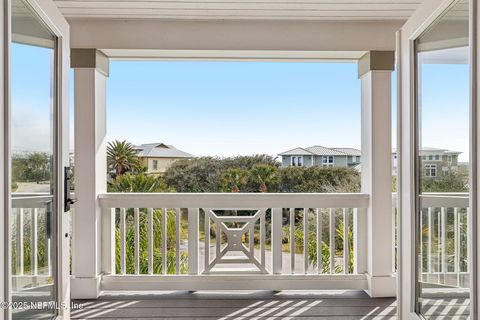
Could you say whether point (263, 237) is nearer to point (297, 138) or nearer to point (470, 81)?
point (297, 138)

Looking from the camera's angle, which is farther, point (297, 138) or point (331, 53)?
point (297, 138)

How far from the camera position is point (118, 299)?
3.42 metres

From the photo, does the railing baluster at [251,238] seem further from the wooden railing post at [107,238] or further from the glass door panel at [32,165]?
the glass door panel at [32,165]

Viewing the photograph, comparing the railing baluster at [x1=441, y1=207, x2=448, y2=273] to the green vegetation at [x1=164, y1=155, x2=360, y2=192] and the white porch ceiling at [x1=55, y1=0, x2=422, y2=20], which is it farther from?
the green vegetation at [x1=164, y1=155, x2=360, y2=192]

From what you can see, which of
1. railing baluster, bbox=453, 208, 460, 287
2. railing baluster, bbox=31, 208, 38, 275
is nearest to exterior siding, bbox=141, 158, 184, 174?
railing baluster, bbox=31, 208, 38, 275

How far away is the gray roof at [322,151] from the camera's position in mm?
4098

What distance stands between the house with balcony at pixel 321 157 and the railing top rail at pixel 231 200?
537 millimetres

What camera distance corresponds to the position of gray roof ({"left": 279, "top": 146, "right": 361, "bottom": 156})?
410 centimetres

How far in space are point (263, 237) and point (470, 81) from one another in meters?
2.40

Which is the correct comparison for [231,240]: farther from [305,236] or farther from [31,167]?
[31,167]

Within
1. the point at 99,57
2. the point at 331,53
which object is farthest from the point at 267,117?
the point at 99,57

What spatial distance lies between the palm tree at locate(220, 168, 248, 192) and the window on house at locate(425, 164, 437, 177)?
2.17 m

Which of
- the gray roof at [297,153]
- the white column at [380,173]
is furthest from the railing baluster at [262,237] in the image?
the white column at [380,173]

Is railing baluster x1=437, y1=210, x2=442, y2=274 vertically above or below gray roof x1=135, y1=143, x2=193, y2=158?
below
